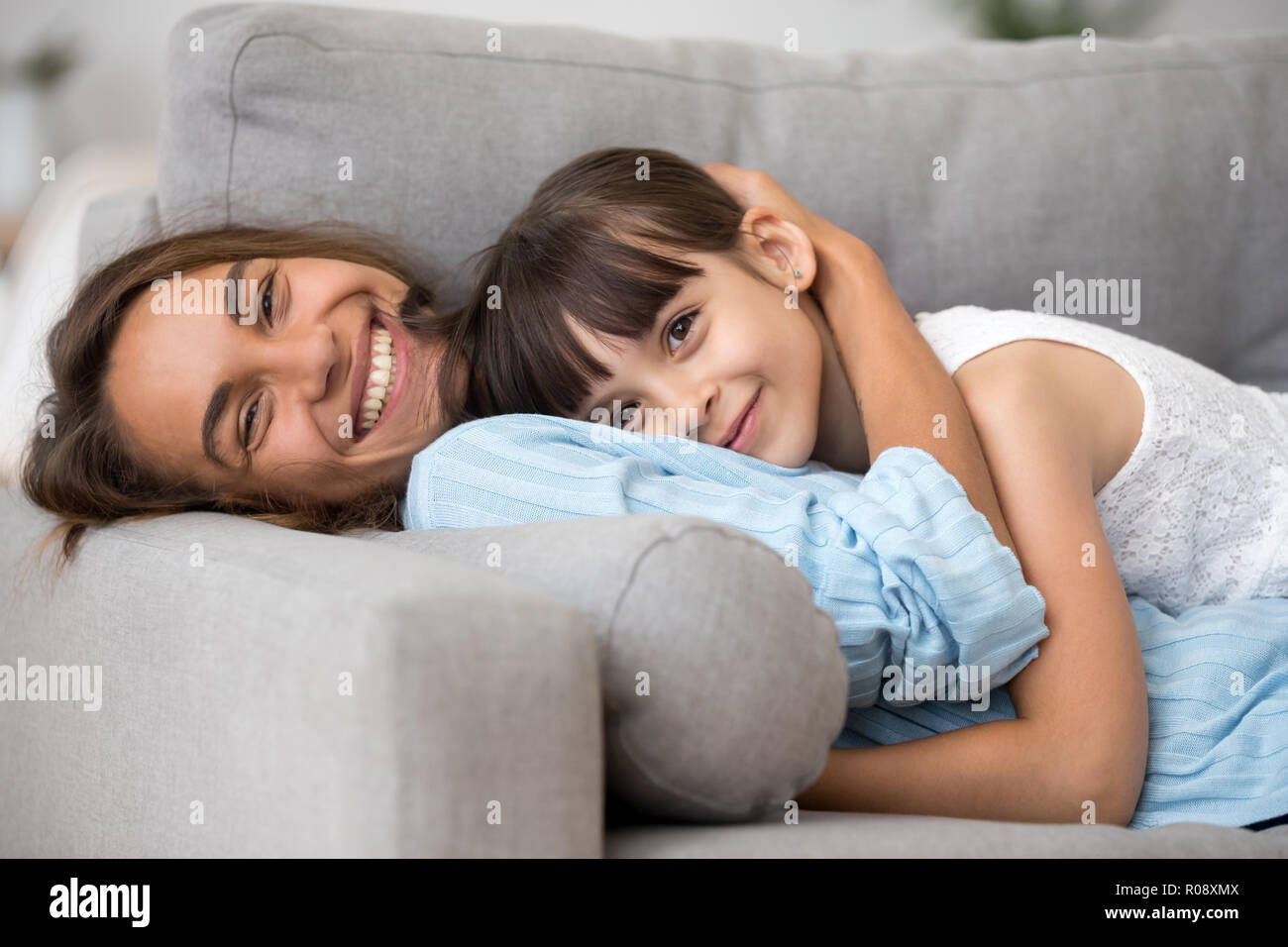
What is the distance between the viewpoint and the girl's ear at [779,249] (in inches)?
45.8

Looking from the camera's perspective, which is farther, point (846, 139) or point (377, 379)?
point (846, 139)

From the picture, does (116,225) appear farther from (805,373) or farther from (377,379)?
(805,373)

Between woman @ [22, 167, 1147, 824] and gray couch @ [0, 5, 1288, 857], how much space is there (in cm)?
8

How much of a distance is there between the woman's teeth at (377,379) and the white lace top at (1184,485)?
0.58m

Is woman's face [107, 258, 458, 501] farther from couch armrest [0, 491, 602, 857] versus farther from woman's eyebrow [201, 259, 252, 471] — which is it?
couch armrest [0, 491, 602, 857]

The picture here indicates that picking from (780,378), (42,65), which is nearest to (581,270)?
(780,378)

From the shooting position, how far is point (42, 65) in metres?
2.39

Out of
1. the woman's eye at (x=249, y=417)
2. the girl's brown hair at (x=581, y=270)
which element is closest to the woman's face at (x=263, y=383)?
the woman's eye at (x=249, y=417)

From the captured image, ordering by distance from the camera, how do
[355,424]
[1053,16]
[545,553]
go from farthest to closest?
[1053,16] → [355,424] → [545,553]

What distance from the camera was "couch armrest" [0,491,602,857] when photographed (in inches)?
20.0

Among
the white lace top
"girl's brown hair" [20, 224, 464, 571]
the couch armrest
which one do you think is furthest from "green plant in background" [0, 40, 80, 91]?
the white lace top

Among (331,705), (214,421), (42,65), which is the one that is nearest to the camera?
(331,705)

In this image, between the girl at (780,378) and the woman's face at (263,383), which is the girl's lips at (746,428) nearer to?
the girl at (780,378)

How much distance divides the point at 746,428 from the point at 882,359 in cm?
15
